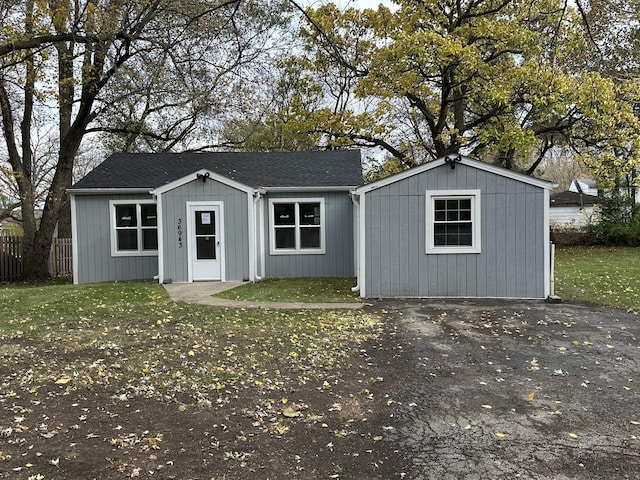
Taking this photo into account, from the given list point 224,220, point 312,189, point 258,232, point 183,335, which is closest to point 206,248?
point 224,220

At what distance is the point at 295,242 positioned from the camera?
12.9 m

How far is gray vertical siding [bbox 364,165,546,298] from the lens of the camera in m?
9.33

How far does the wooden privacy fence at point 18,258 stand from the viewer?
604 inches

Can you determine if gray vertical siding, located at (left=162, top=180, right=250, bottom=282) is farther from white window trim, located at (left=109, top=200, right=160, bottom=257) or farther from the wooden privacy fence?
the wooden privacy fence

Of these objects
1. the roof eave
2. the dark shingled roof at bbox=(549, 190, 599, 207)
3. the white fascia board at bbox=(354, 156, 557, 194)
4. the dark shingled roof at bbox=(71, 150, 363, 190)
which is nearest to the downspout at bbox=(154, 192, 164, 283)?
the roof eave

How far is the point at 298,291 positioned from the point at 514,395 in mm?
6445

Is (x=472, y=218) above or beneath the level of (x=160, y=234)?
above

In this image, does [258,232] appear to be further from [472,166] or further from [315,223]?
[472,166]

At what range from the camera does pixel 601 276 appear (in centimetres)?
1259

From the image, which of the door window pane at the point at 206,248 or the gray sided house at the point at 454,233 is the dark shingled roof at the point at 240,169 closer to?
the door window pane at the point at 206,248

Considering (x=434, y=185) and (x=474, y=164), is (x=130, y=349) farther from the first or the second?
(x=474, y=164)

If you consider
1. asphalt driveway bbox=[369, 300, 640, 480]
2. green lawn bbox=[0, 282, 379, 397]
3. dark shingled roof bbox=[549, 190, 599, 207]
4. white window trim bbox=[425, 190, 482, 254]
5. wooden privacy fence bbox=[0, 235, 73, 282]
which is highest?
dark shingled roof bbox=[549, 190, 599, 207]

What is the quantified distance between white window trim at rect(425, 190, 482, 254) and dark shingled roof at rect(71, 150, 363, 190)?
3.69 metres

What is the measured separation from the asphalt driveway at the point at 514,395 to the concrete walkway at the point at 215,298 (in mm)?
1628
